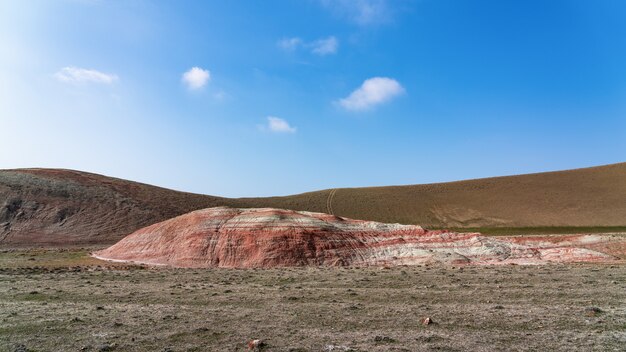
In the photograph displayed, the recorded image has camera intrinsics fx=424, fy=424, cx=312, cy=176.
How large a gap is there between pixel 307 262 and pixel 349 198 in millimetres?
75165

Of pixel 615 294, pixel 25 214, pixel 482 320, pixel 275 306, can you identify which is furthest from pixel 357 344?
pixel 25 214

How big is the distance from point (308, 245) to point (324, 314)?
22129mm

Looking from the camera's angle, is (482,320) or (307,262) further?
(307,262)

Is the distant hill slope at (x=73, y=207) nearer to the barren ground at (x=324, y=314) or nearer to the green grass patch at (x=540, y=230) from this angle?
the barren ground at (x=324, y=314)

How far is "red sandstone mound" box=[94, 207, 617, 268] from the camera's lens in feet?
116

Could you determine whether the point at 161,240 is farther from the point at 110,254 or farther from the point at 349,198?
the point at 349,198

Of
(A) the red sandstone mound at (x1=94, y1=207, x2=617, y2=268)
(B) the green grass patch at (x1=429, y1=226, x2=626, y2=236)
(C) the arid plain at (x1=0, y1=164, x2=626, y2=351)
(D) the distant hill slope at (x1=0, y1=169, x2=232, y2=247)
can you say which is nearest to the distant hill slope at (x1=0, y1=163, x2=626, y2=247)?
(D) the distant hill slope at (x1=0, y1=169, x2=232, y2=247)

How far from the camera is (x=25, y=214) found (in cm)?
7225

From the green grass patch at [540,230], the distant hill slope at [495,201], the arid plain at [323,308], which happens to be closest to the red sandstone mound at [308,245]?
the arid plain at [323,308]

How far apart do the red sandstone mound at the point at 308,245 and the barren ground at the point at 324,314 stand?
1208 centimetres

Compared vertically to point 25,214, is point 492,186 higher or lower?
higher

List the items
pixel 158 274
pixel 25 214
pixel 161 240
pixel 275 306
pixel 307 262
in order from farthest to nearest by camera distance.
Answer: pixel 25 214 < pixel 161 240 < pixel 307 262 < pixel 158 274 < pixel 275 306

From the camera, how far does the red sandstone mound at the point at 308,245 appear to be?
3541 cm

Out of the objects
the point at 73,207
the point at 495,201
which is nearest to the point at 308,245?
the point at 73,207
